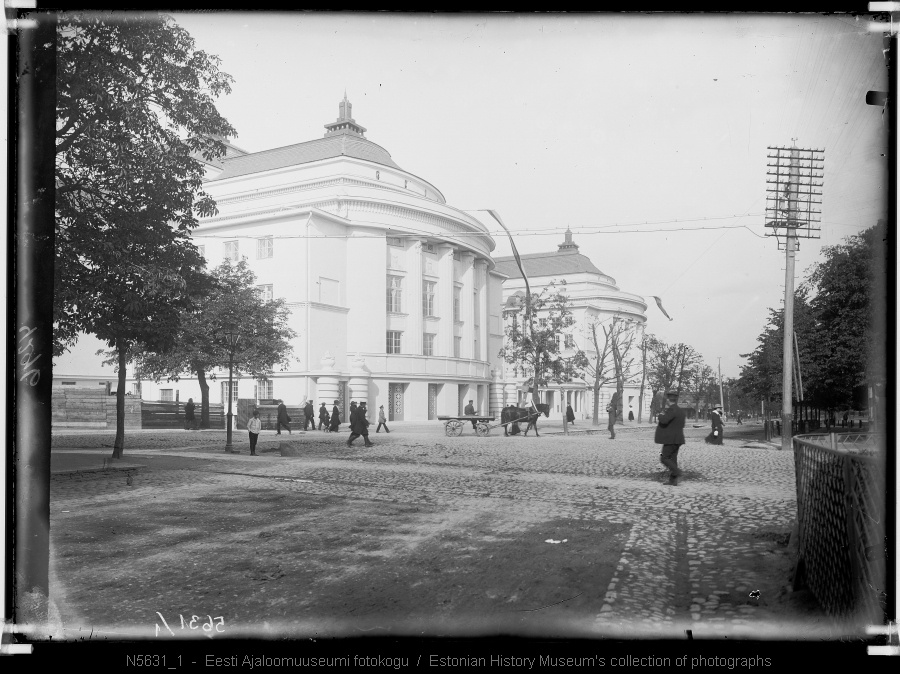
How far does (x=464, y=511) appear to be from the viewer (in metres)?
5.94

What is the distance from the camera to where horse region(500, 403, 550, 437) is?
8413 millimetres

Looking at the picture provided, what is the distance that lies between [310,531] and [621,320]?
3268 mm

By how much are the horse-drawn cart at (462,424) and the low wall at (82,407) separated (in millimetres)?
2999

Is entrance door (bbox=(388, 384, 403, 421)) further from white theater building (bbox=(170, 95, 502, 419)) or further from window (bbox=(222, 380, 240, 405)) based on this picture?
window (bbox=(222, 380, 240, 405))

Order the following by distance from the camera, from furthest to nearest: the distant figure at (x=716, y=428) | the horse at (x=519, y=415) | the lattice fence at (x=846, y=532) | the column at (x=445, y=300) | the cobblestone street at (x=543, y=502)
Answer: the horse at (x=519, y=415), the distant figure at (x=716, y=428), the column at (x=445, y=300), the cobblestone street at (x=543, y=502), the lattice fence at (x=846, y=532)

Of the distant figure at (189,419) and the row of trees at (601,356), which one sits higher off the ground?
the row of trees at (601,356)

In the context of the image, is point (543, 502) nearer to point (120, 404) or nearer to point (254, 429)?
point (254, 429)

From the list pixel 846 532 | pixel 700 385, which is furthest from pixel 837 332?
pixel 846 532

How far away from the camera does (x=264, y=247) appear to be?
223 inches

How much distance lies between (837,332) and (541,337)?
2588mm

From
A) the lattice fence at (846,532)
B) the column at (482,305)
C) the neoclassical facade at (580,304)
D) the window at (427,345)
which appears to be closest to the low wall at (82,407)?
the window at (427,345)

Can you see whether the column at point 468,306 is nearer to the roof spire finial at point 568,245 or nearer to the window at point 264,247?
the roof spire finial at point 568,245

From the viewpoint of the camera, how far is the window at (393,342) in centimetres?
611

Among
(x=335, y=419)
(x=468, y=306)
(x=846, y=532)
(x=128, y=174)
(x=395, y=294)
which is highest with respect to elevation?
(x=128, y=174)
